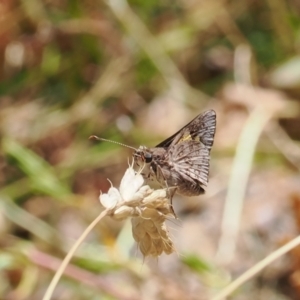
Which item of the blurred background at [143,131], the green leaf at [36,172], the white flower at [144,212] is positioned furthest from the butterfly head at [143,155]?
the green leaf at [36,172]

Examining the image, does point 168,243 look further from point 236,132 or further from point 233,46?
point 233,46

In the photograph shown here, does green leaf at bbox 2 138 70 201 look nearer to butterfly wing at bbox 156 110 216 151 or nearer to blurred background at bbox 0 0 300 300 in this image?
blurred background at bbox 0 0 300 300

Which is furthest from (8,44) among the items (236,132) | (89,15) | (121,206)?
(121,206)

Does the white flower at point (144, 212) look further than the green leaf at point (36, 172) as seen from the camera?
No

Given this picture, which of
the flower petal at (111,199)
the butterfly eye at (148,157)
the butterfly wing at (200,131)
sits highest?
the butterfly wing at (200,131)

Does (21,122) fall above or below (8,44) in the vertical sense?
below

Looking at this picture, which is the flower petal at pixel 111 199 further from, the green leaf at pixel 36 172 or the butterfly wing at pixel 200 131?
the green leaf at pixel 36 172
